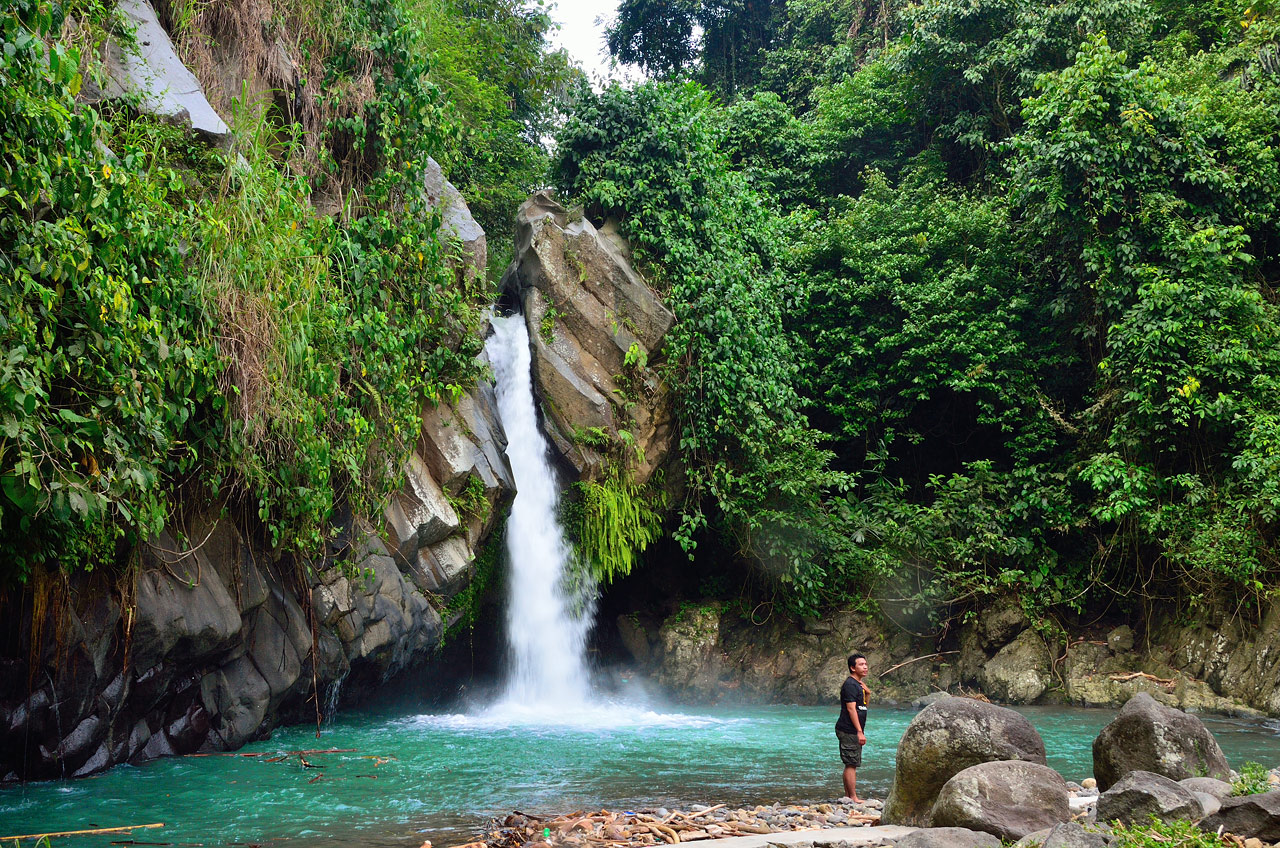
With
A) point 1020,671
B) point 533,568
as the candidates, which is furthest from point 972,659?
point 533,568

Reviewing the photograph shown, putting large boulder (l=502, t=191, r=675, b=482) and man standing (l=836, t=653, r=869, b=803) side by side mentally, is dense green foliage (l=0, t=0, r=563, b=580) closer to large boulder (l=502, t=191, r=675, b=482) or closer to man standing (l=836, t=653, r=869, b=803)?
large boulder (l=502, t=191, r=675, b=482)

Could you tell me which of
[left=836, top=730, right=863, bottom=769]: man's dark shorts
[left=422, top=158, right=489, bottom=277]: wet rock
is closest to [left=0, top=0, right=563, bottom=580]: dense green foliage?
[left=422, top=158, right=489, bottom=277]: wet rock

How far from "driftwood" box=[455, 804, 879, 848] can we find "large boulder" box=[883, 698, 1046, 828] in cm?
39

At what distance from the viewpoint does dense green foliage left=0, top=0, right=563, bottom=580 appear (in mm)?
5574

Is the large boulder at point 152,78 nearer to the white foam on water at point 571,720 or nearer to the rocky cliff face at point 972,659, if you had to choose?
the white foam on water at point 571,720

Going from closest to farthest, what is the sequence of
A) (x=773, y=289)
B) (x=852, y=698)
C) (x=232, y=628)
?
1. (x=852, y=698)
2. (x=232, y=628)
3. (x=773, y=289)

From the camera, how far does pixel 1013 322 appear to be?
1795cm

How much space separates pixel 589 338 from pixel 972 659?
8.65 metres

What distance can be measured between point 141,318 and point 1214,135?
54.8 feet

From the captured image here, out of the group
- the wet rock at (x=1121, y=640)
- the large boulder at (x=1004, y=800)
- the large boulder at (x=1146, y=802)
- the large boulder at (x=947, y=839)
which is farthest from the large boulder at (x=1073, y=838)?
the wet rock at (x=1121, y=640)

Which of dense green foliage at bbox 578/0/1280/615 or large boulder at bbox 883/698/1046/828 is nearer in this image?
large boulder at bbox 883/698/1046/828

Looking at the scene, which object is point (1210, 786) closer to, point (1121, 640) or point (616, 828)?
point (616, 828)

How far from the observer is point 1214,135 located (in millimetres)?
15484

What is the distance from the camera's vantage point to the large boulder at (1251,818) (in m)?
4.77
